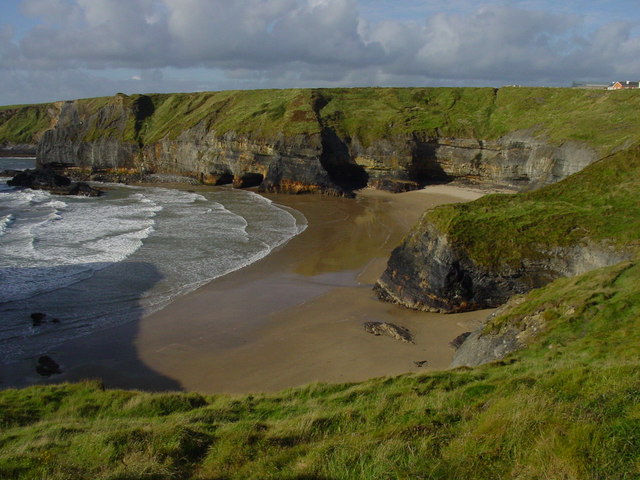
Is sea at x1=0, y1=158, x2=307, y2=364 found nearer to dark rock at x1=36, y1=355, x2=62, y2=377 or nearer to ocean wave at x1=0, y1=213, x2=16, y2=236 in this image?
ocean wave at x1=0, y1=213, x2=16, y2=236

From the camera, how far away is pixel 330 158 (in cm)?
5997

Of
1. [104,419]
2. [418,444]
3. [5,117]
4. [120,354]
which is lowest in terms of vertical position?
[120,354]

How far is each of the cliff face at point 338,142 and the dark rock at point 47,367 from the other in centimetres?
4124

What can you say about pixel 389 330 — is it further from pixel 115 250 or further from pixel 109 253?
pixel 115 250

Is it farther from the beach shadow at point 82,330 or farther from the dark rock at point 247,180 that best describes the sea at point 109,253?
the dark rock at point 247,180

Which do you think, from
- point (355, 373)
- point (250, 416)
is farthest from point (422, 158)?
point (250, 416)

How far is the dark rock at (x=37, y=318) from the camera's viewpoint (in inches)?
772

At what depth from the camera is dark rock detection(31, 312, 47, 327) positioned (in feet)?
64.3

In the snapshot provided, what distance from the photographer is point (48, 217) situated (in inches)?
1665

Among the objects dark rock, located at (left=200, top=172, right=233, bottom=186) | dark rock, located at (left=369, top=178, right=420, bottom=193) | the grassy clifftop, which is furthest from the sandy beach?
dark rock, located at (left=200, top=172, right=233, bottom=186)

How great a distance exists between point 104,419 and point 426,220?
16.4 meters

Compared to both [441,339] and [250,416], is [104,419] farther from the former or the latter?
[441,339]

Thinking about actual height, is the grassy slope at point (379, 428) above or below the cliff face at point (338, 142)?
below

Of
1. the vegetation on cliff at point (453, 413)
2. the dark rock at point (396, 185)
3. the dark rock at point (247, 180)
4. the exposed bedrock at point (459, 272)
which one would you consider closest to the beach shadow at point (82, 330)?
the vegetation on cliff at point (453, 413)
